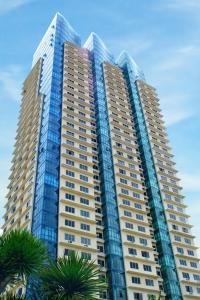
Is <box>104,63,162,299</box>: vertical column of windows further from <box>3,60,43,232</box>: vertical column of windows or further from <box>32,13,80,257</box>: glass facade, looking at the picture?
<box>3,60,43,232</box>: vertical column of windows

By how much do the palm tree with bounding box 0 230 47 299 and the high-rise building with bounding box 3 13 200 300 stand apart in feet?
74.2

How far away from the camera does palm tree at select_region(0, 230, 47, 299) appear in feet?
92.5

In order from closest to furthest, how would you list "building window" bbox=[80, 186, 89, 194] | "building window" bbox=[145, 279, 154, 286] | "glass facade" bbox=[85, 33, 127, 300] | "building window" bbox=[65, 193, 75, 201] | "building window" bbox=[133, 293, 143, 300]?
"building window" bbox=[133, 293, 143, 300]
"glass facade" bbox=[85, 33, 127, 300]
"building window" bbox=[145, 279, 154, 286]
"building window" bbox=[65, 193, 75, 201]
"building window" bbox=[80, 186, 89, 194]

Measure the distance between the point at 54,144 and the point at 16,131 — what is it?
21.6 meters

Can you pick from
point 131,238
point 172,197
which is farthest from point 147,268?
point 172,197

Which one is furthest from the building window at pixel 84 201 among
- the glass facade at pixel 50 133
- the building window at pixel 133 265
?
the building window at pixel 133 265

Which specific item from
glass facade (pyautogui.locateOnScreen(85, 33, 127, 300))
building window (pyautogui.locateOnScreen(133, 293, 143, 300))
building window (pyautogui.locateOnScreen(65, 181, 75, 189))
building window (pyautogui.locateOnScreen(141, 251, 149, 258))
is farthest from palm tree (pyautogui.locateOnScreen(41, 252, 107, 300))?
building window (pyautogui.locateOnScreen(141, 251, 149, 258))

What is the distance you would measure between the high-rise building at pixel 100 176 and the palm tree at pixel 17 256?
74.2ft

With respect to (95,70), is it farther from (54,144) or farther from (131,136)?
(54,144)

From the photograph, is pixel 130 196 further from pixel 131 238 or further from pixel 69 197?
pixel 69 197

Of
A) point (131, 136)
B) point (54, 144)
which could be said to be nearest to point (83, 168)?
point (54, 144)

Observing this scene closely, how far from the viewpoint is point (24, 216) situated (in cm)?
5956

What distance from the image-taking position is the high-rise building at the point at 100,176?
5659cm

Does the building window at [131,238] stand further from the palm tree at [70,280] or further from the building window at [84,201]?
the palm tree at [70,280]
